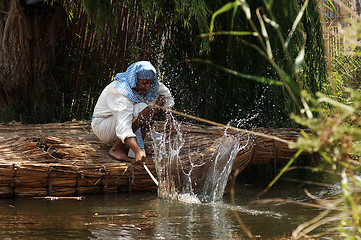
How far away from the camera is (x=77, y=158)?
174 inches

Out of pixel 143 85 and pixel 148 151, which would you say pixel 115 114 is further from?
pixel 148 151

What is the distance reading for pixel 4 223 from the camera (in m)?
3.29

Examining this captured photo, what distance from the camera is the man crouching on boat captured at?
4242 millimetres

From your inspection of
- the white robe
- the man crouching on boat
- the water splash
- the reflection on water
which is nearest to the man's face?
the man crouching on boat

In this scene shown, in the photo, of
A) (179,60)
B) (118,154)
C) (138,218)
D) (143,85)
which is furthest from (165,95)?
(138,218)

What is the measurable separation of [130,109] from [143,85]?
0.72ft

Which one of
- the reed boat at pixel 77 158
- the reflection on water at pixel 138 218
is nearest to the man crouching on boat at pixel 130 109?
the reed boat at pixel 77 158

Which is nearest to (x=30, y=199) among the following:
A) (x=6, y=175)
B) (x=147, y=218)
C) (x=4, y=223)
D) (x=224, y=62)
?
(x=6, y=175)

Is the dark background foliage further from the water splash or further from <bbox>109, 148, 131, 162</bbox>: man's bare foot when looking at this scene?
<bbox>109, 148, 131, 162</bbox>: man's bare foot

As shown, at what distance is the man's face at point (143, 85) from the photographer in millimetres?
4323

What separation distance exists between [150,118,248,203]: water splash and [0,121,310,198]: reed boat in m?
0.05

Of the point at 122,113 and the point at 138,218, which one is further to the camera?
the point at 122,113

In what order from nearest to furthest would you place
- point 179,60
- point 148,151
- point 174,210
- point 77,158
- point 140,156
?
point 174,210 → point 140,156 → point 77,158 → point 148,151 → point 179,60

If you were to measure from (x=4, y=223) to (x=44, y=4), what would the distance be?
3.55m
